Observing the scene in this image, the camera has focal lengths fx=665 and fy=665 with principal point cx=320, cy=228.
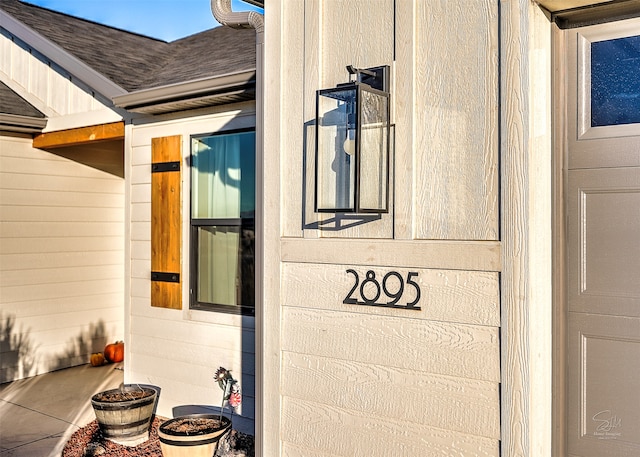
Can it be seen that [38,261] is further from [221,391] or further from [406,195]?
[406,195]

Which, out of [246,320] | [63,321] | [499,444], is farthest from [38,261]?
[499,444]

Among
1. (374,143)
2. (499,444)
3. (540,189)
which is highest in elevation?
(374,143)

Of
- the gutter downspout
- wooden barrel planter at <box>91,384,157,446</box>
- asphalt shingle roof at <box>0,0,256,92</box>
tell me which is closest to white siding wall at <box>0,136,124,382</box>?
asphalt shingle roof at <box>0,0,256,92</box>

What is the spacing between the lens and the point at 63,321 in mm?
6996

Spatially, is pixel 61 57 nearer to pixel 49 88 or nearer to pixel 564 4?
pixel 49 88

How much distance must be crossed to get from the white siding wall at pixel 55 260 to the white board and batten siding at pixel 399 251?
4.55 m

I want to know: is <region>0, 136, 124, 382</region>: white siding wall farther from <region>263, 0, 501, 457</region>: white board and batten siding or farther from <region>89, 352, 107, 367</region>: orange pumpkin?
<region>263, 0, 501, 457</region>: white board and batten siding

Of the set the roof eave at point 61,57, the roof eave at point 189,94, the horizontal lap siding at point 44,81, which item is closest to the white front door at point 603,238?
the roof eave at point 189,94

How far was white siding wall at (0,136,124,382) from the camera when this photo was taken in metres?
6.53

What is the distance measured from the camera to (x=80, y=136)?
6301 mm

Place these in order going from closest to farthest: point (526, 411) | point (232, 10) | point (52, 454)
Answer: point (526, 411), point (232, 10), point (52, 454)

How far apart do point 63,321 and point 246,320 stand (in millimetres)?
3074

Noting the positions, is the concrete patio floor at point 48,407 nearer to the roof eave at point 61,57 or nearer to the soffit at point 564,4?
the roof eave at point 61,57

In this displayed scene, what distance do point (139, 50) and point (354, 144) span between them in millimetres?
5686
